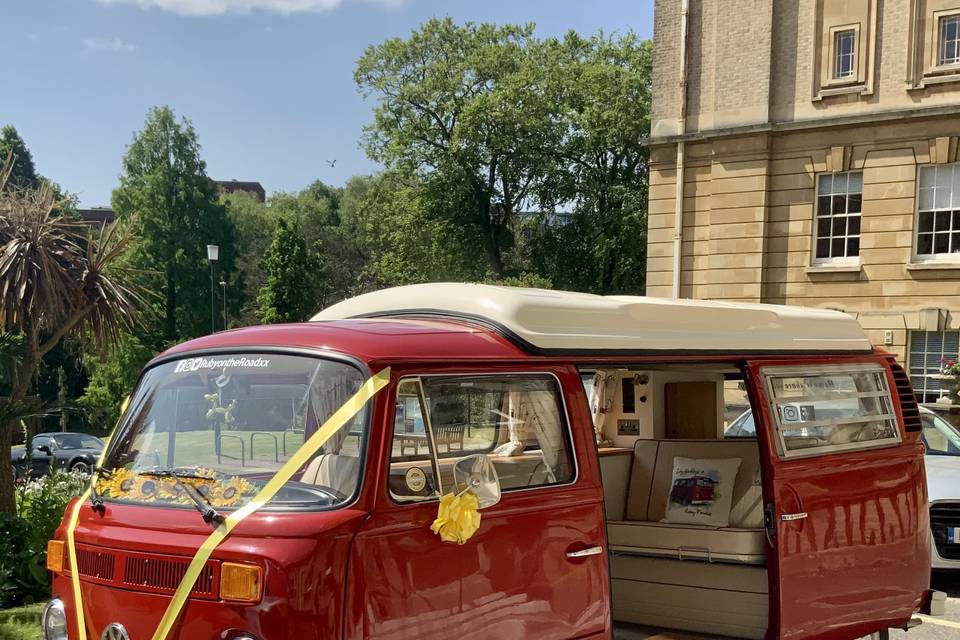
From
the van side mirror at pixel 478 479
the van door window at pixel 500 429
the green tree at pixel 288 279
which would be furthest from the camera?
the green tree at pixel 288 279

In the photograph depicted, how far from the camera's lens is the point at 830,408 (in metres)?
5.91

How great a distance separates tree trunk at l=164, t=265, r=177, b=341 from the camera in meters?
48.3

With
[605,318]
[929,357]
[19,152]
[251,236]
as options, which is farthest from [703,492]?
[251,236]

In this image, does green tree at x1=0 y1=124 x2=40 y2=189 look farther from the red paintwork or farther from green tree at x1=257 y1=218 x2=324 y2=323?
the red paintwork

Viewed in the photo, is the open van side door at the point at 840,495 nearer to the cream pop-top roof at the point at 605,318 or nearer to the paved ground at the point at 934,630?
the cream pop-top roof at the point at 605,318

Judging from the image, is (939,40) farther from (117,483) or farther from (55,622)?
Result: (55,622)

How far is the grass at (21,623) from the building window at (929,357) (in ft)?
63.9

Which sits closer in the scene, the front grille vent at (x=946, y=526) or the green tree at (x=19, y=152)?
the front grille vent at (x=946, y=526)

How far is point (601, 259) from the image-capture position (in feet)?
126

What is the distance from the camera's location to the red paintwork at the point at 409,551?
3.31 metres

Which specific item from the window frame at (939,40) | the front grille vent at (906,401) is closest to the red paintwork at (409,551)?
the front grille vent at (906,401)

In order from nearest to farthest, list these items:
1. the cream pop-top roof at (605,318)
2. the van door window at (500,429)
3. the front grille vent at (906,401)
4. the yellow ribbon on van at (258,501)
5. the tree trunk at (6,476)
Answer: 1. the yellow ribbon on van at (258,501)
2. the van door window at (500,429)
3. the cream pop-top roof at (605,318)
4. the front grille vent at (906,401)
5. the tree trunk at (6,476)

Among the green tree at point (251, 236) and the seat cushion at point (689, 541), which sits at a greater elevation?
the green tree at point (251, 236)

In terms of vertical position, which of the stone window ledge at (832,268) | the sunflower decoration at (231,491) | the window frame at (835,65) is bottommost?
the sunflower decoration at (231,491)
